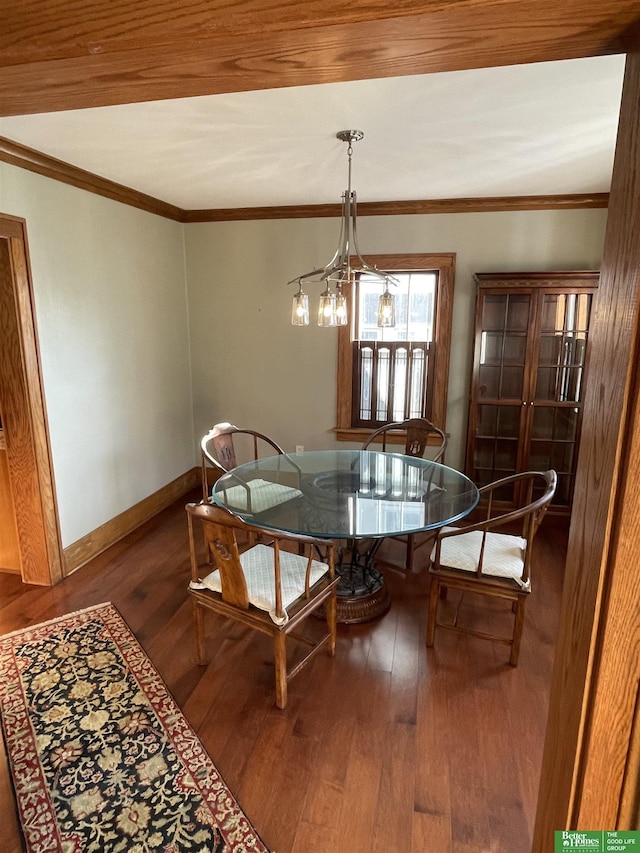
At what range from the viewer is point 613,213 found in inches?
31.3

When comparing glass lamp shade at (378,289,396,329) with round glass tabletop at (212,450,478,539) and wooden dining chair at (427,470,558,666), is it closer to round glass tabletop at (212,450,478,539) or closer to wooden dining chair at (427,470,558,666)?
round glass tabletop at (212,450,478,539)

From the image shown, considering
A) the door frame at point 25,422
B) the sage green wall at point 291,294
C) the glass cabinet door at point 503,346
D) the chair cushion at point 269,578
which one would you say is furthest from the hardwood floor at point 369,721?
the sage green wall at point 291,294

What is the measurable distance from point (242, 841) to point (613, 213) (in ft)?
6.49

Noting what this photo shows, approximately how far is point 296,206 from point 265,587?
3.13 metres

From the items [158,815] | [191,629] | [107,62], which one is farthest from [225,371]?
[107,62]

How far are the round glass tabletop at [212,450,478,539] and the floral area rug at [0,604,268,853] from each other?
0.90 m

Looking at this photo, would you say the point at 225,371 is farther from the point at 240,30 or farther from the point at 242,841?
the point at 240,30

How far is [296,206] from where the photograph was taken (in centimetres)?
405

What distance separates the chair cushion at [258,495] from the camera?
8.38ft

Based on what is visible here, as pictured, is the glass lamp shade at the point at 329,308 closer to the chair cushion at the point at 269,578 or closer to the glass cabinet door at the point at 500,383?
the chair cushion at the point at 269,578

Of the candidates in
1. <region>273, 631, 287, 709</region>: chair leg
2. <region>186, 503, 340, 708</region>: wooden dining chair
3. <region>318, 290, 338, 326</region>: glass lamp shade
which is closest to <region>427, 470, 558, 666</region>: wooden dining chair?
<region>186, 503, 340, 708</region>: wooden dining chair

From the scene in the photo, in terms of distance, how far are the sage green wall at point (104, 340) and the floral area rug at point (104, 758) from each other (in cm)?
105

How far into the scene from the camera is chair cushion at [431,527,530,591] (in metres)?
2.35

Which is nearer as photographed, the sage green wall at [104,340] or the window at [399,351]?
the sage green wall at [104,340]
